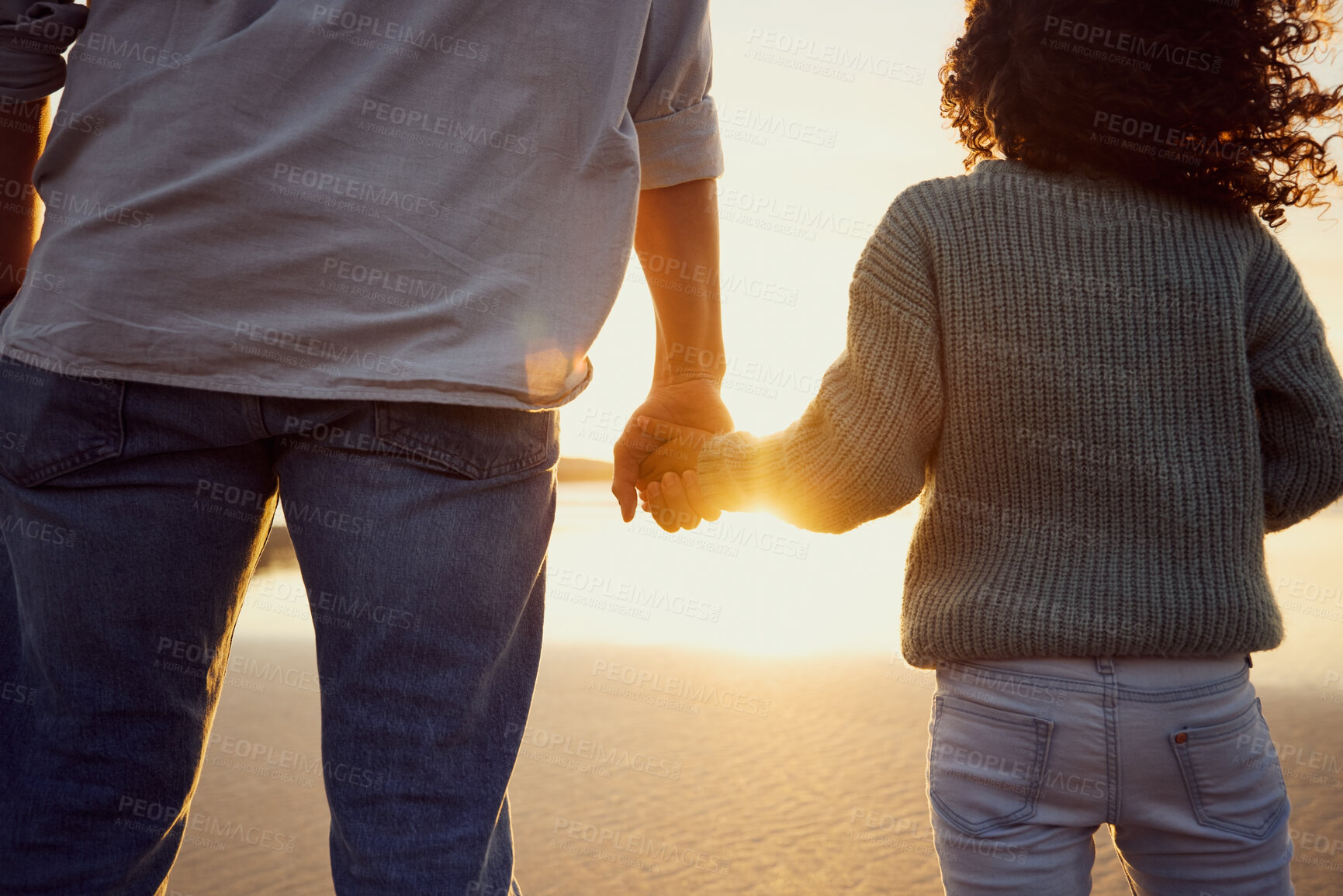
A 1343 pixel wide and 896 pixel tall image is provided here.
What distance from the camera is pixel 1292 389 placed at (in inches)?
50.1

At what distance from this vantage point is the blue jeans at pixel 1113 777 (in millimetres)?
1173

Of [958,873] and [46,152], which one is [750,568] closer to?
[958,873]

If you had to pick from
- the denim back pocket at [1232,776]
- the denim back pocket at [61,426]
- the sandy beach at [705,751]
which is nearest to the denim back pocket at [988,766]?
the denim back pocket at [1232,776]

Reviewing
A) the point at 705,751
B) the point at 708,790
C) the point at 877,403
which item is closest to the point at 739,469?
the point at 877,403

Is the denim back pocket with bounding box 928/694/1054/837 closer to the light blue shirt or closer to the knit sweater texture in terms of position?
the knit sweater texture

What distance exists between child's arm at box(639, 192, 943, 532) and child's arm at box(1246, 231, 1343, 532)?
441 mm

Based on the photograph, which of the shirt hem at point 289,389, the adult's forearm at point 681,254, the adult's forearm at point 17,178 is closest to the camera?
the shirt hem at point 289,389

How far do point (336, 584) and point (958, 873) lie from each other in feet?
2.84

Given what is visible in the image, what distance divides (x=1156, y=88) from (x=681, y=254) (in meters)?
0.68

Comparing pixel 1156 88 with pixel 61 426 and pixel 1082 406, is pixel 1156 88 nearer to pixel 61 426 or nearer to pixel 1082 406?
pixel 1082 406

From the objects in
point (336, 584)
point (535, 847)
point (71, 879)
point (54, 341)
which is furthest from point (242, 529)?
point (535, 847)

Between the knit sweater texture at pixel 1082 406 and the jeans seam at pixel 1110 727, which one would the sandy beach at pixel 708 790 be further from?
the knit sweater texture at pixel 1082 406

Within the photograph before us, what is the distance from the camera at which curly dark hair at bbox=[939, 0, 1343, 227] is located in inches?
48.9

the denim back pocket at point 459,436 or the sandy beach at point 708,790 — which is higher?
the denim back pocket at point 459,436
